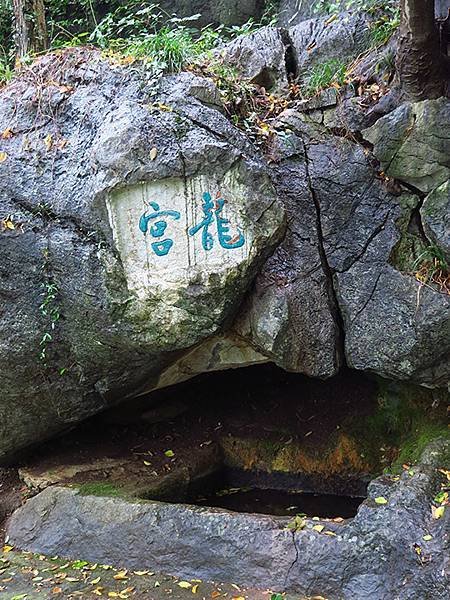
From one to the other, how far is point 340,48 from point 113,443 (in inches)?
197

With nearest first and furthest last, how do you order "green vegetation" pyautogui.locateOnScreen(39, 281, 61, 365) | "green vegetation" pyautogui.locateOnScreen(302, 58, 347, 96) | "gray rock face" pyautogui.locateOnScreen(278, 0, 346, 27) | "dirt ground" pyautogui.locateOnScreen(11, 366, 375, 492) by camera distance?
"green vegetation" pyautogui.locateOnScreen(39, 281, 61, 365)
"green vegetation" pyautogui.locateOnScreen(302, 58, 347, 96)
"dirt ground" pyautogui.locateOnScreen(11, 366, 375, 492)
"gray rock face" pyautogui.locateOnScreen(278, 0, 346, 27)

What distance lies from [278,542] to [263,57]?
15.3ft

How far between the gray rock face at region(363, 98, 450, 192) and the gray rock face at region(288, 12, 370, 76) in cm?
125

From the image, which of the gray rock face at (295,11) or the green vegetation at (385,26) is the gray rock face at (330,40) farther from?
the gray rock face at (295,11)

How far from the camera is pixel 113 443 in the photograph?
7359 millimetres

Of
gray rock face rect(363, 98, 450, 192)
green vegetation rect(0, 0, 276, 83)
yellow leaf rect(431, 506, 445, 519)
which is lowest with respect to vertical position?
yellow leaf rect(431, 506, 445, 519)

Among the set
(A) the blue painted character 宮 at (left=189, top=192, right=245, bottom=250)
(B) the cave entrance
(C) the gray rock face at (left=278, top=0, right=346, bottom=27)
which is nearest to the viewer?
(A) the blue painted character 宮 at (left=189, top=192, right=245, bottom=250)

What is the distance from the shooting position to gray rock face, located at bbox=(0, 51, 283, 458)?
5.21 metres

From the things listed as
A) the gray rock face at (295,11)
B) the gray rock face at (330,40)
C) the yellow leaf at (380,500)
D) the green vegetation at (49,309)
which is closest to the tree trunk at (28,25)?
the gray rock face at (295,11)

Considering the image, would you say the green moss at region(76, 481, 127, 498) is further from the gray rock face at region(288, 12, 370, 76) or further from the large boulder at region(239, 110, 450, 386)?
the gray rock face at region(288, 12, 370, 76)

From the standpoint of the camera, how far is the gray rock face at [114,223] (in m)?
5.21

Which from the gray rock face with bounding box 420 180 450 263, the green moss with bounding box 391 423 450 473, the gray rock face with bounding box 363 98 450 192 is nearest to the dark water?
the green moss with bounding box 391 423 450 473

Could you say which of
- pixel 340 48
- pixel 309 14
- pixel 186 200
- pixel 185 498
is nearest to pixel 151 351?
pixel 186 200

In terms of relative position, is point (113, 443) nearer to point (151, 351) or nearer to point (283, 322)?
point (151, 351)
